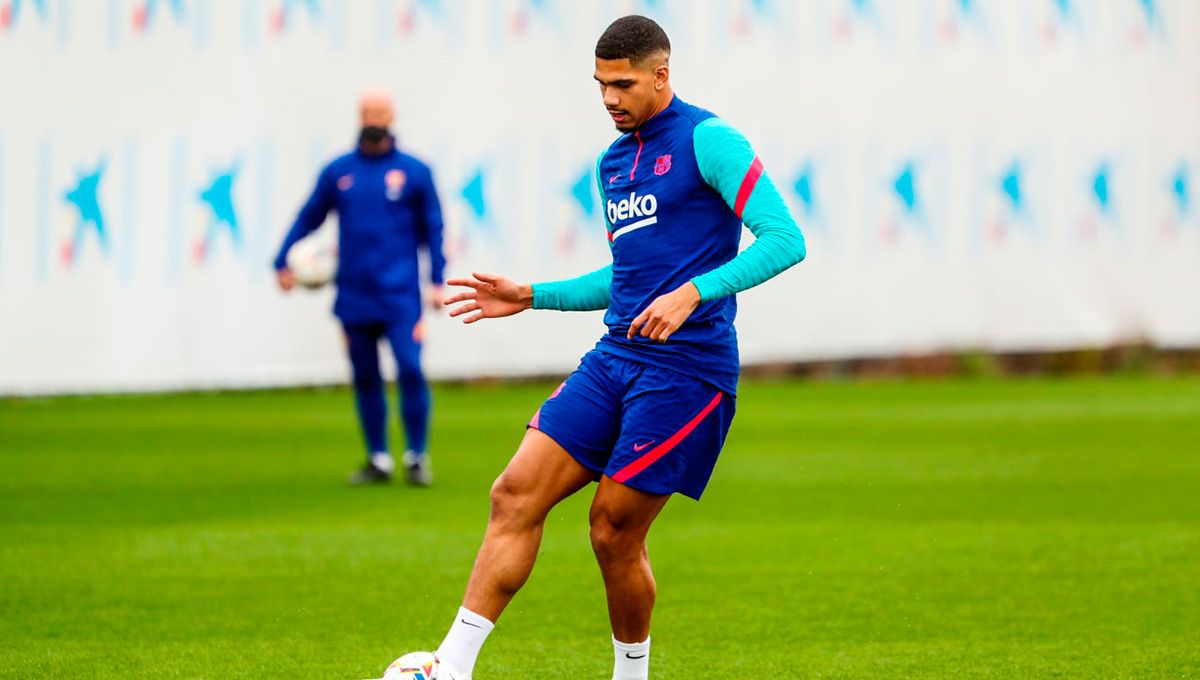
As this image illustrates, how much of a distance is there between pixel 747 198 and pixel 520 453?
37.2 inches

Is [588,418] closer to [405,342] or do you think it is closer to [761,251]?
[761,251]

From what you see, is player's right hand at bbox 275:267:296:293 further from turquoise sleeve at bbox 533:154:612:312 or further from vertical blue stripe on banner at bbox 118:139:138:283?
vertical blue stripe on banner at bbox 118:139:138:283

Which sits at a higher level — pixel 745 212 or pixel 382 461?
pixel 745 212

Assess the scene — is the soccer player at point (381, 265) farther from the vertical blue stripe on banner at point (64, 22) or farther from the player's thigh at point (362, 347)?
the vertical blue stripe on banner at point (64, 22)

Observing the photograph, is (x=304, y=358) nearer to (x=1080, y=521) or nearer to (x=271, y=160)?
(x=271, y=160)

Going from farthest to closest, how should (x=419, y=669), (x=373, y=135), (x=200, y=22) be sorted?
(x=200, y=22)
(x=373, y=135)
(x=419, y=669)

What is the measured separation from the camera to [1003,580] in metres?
7.75

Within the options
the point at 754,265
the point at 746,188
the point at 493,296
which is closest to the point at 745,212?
the point at 746,188

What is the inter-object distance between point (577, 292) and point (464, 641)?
122cm

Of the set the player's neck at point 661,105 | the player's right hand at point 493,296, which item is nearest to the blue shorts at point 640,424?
the player's right hand at point 493,296

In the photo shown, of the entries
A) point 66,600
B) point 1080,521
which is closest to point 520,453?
point 66,600

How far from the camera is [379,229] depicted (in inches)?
447

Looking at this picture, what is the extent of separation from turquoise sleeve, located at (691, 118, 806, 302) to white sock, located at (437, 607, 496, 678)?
1051 mm

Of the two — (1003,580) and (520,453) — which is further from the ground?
(520,453)
